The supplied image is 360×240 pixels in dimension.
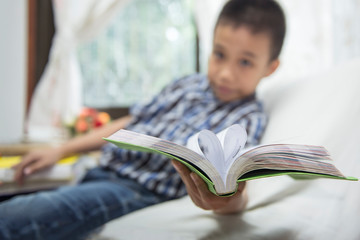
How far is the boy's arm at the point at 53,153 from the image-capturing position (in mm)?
1035

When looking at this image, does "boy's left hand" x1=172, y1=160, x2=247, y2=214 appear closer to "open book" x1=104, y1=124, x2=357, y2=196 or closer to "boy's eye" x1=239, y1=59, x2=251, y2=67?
"open book" x1=104, y1=124, x2=357, y2=196

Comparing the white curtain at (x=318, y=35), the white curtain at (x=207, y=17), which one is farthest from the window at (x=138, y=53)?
the white curtain at (x=318, y=35)

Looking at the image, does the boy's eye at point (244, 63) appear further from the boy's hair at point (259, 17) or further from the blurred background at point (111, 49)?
the blurred background at point (111, 49)

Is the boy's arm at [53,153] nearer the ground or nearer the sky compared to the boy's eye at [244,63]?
nearer the ground

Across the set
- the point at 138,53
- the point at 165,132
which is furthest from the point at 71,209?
the point at 138,53

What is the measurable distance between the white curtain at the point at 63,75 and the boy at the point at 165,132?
101cm

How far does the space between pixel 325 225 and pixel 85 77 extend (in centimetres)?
218

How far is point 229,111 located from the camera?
0.96 m

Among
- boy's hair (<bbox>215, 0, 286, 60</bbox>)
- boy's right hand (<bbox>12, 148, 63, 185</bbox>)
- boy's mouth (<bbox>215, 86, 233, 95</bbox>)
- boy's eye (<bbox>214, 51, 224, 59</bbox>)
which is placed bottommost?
boy's right hand (<bbox>12, 148, 63, 185</bbox>)

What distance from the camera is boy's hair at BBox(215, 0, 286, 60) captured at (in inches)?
35.7

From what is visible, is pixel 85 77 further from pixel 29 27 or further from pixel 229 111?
pixel 229 111

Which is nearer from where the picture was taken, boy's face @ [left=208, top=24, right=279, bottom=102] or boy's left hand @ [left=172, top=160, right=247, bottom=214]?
boy's left hand @ [left=172, top=160, right=247, bottom=214]

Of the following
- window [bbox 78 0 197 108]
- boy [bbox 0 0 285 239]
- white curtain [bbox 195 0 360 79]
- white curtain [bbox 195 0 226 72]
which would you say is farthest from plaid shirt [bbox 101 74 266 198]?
window [bbox 78 0 197 108]

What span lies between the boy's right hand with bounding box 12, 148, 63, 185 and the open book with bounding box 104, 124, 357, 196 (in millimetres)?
728
